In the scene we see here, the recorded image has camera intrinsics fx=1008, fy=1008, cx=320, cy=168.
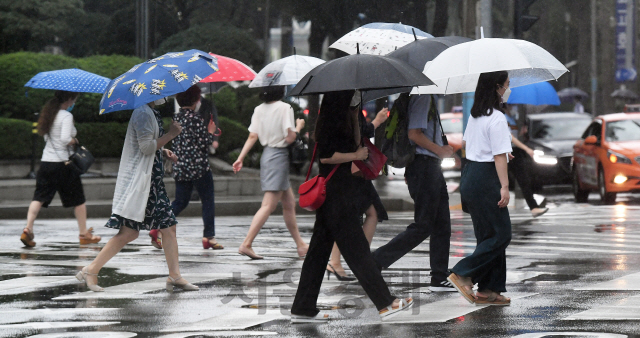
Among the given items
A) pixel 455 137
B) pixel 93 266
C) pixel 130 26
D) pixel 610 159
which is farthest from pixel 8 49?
pixel 93 266

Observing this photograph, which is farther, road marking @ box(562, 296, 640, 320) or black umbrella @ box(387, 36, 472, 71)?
black umbrella @ box(387, 36, 472, 71)

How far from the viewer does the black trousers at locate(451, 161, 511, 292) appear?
6.87 metres

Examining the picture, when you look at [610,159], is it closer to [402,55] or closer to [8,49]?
[402,55]

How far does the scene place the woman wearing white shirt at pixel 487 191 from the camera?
22.4 ft

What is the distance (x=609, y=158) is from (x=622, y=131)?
1.00 m

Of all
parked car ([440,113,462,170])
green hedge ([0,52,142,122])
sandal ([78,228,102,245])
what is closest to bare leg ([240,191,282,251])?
sandal ([78,228,102,245])

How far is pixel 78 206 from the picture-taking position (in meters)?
11.2

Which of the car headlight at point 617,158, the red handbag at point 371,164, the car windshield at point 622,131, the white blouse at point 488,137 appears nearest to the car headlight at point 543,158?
the car windshield at point 622,131

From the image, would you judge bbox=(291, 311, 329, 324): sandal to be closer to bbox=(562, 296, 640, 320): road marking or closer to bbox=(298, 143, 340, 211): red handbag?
bbox=(298, 143, 340, 211): red handbag

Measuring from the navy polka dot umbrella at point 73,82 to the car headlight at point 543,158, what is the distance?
454 inches

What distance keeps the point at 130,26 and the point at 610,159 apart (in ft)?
37.4

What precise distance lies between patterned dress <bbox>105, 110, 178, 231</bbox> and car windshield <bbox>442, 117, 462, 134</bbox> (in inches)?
719

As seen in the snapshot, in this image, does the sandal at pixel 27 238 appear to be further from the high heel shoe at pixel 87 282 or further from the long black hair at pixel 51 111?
the high heel shoe at pixel 87 282

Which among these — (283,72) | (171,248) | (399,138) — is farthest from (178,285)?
(283,72)
